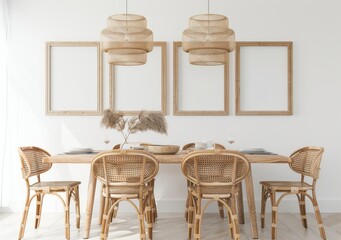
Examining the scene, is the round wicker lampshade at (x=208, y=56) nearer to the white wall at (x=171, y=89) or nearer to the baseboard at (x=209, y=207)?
the white wall at (x=171, y=89)

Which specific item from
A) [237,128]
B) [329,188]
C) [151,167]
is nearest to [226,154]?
[151,167]

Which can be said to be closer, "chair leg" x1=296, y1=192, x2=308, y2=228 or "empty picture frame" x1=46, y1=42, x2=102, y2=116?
"chair leg" x1=296, y1=192, x2=308, y2=228

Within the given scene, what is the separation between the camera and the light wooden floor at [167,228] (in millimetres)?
4082

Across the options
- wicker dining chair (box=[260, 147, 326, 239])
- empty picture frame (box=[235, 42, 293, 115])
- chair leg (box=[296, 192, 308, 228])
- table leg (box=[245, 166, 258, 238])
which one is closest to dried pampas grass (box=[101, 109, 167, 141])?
table leg (box=[245, 166, 258, 238])

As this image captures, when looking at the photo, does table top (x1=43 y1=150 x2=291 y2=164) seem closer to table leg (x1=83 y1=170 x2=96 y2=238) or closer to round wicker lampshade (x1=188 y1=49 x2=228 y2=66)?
table leg (x1=83 y1=170 x2=96 y2=238)

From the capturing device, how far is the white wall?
17.4 feet

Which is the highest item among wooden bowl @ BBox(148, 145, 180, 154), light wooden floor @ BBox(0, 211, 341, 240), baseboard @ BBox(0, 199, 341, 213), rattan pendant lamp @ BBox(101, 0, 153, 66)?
rattan pendant lamp @ BBox(101, 0, 153, 66)

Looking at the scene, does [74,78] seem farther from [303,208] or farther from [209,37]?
[303,208]

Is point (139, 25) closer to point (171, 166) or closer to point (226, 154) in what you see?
point (226, 154)

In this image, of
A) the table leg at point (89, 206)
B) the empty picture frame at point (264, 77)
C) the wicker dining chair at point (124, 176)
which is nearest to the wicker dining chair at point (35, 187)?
the table leg at point (89, 206)

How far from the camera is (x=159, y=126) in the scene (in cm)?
394

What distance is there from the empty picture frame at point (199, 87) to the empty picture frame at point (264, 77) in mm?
216

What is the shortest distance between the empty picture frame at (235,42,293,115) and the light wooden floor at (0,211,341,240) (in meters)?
1.30

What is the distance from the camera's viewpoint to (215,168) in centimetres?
360
